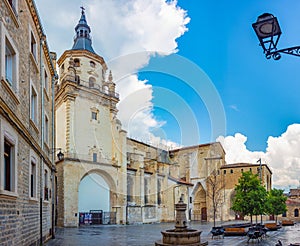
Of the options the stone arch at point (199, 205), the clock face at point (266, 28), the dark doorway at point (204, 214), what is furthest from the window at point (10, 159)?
the dark doorway at point (204, 214)

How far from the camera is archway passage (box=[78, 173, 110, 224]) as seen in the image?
3709 cm

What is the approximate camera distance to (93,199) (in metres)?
38.8

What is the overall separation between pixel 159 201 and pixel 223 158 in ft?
63.5

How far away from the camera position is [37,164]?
47.5 feet

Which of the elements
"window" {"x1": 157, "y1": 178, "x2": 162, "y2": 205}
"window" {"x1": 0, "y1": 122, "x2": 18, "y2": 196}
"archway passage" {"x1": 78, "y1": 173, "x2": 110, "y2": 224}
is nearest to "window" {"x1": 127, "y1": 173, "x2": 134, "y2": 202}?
"archway passage" {"x1": 78, "y1": 173, "x2": 110, "y2": 224}

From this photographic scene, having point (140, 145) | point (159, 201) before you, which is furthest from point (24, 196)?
point (140, 145)

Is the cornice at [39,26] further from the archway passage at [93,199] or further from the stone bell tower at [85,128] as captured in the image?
the archway passage at [93,199]

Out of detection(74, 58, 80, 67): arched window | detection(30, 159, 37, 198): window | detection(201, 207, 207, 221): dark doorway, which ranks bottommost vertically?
detection(201, 207, 207, 221): dark doorway

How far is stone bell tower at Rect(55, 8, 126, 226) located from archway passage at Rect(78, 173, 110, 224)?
1.90 feet

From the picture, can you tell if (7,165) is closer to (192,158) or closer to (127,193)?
(127,193)

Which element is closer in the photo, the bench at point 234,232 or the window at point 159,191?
the bench at point 234,232

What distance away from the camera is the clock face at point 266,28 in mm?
4863

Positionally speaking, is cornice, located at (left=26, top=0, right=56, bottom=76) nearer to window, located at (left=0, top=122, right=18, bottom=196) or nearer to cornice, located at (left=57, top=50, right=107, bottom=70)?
window, located at (left=0, top=122, right=18, bottom=196)

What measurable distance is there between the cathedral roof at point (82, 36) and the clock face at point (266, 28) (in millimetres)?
Answer: 39060
